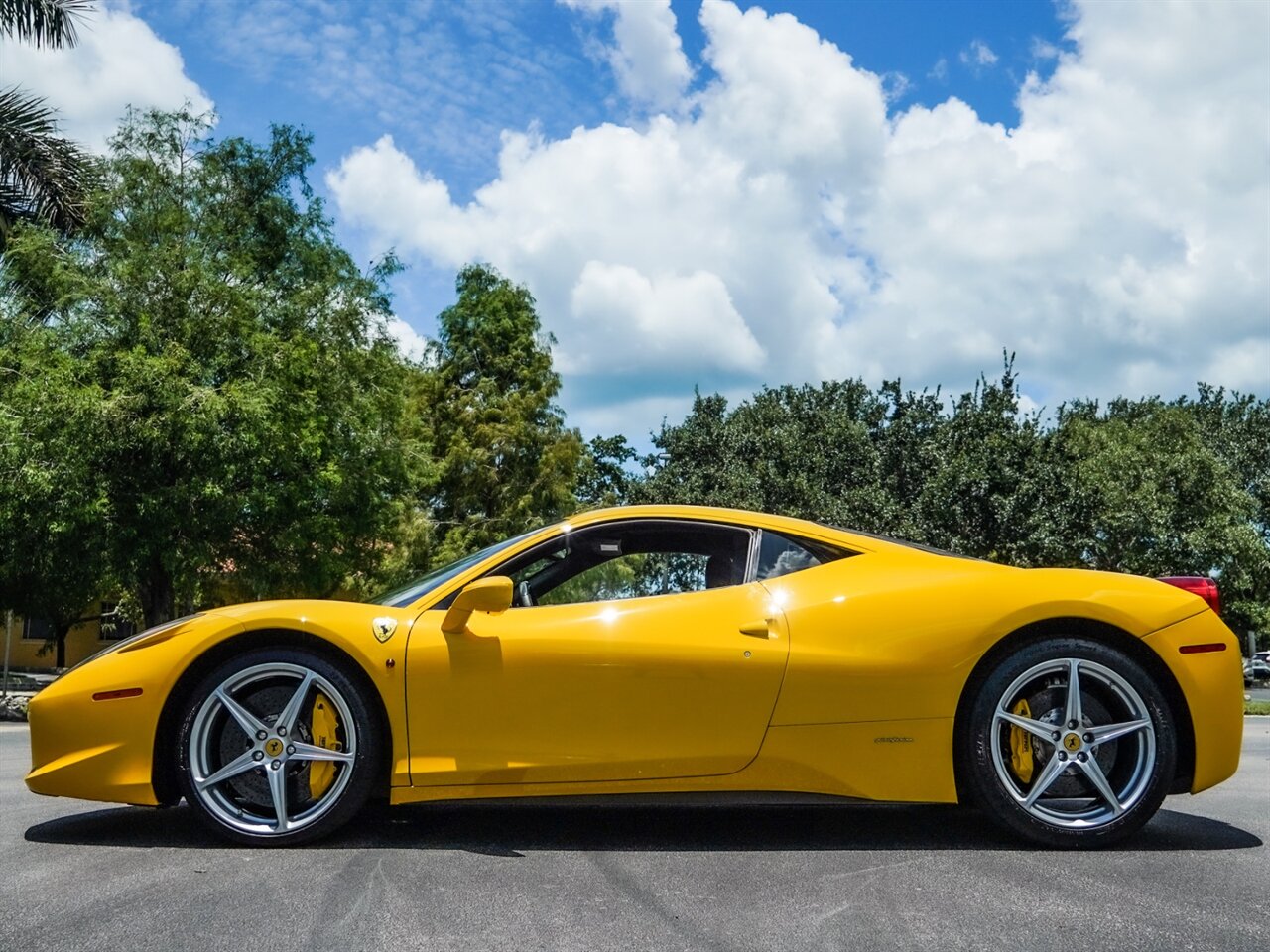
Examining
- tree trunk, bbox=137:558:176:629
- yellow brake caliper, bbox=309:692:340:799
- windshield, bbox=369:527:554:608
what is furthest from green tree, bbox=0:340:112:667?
yellow brake caliper, bbox=309:692:340:799

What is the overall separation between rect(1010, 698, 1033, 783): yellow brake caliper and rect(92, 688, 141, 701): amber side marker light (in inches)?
125

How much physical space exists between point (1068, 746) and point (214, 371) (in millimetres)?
17613

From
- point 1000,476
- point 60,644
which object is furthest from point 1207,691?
point 60,644

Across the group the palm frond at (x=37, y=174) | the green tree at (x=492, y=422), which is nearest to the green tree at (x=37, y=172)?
the palm frond at (x=37, y=174)

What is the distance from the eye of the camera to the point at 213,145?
23.5m

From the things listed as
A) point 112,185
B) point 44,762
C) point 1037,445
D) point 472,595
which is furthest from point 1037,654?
point 1037,445

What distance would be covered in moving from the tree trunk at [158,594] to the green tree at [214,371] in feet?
0.12

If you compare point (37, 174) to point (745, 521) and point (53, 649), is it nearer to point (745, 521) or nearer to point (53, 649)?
point (745, 521)

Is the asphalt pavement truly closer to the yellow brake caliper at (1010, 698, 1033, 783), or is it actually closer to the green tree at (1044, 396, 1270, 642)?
the yellow brake caliper at (1010, 698, 1033, 783)

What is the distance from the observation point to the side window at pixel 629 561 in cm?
438

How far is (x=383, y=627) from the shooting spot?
4.10m

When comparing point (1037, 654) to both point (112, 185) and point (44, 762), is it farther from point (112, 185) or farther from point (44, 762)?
point (112, 185)

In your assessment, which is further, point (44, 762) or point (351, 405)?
point (351, 405)

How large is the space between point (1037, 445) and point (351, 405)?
54.6 feet
